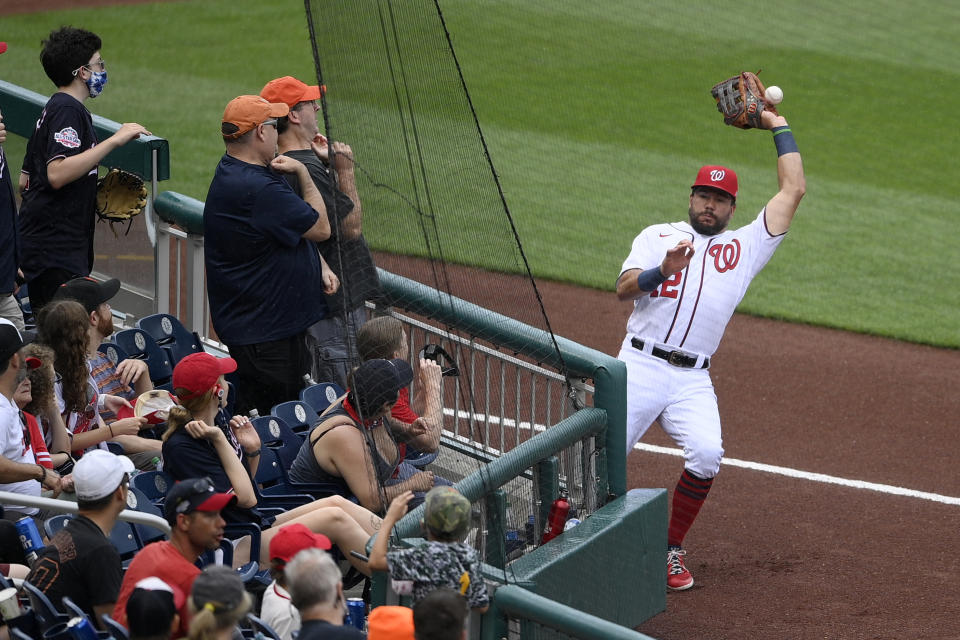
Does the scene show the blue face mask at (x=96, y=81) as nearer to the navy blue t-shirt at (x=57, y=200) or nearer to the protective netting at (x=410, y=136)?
the navy blue t-shirt at (x=57, y=200)

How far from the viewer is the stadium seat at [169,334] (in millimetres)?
6262

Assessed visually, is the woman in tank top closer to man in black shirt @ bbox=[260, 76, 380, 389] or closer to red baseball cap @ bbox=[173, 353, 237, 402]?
red baseball cap @ bbox=[173, 353, 237, 402]

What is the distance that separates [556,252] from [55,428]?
7.56m

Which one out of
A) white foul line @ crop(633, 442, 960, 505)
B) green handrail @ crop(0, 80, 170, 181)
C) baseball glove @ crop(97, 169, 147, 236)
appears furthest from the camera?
white foul line @ crop(633, 442, 960, 505)

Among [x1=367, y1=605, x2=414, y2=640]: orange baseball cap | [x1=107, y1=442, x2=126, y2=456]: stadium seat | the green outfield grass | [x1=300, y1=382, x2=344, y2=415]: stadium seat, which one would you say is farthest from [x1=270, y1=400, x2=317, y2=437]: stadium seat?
the green outfield grass

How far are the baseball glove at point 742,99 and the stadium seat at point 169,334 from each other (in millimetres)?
2726

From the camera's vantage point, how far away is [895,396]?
8703 millimetres

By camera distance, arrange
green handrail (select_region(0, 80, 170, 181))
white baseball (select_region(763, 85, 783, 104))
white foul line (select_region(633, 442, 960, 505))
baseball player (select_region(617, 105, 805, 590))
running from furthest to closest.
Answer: white foul line (select_region(633, 442, 960, 505)) < green handrail (select_region(0, 80, 170, 181)) < white baseball (select_region(763, 85, 783, 104)) < baseball player (select_region(617, 105, 805, 590))

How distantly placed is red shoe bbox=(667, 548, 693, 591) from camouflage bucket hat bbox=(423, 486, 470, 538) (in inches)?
90.6

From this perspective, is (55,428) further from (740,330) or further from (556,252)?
(556,252)

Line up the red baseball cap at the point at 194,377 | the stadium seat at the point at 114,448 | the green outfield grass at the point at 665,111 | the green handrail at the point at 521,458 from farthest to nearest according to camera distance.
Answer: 1. the green outfield grass at the point at 665,111
2. the stadium seat at the point at 114,448
3. the red baseball cap at the point at 194,377
4. the green handrail at the point at 521,458

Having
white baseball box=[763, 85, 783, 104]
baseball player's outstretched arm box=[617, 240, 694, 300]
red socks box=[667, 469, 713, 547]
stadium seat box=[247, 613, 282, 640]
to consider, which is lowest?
red socks box=[667, 469, 713, 547]

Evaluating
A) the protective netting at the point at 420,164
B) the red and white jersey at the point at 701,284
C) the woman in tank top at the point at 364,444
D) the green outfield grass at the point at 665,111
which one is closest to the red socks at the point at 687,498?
the red and white jersey at the point at 701,284

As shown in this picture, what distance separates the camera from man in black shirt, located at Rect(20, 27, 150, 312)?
5.86 m
